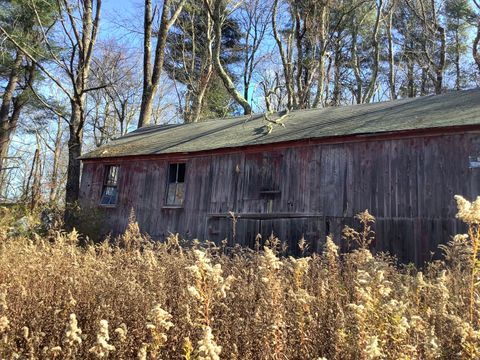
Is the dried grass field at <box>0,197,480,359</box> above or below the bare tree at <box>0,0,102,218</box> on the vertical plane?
below

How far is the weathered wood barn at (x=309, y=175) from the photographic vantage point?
10.7 metres

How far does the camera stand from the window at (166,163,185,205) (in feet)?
51.8

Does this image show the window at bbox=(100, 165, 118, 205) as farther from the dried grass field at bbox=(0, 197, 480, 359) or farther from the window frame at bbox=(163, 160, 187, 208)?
the dried grass field at bbox=(0, 197, 480, 359)

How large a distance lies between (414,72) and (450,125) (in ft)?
76.3

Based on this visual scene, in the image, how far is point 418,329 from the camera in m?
2.55

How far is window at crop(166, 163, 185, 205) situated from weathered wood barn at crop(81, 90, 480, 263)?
1.5 inches

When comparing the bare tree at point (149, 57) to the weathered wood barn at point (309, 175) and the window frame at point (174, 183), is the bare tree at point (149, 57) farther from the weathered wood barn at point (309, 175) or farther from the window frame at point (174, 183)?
the window frame at point (174, 183)

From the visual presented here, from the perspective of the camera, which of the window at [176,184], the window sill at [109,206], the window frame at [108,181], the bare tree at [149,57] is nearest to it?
the window at [176,184]

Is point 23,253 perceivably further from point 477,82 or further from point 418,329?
point 477,82

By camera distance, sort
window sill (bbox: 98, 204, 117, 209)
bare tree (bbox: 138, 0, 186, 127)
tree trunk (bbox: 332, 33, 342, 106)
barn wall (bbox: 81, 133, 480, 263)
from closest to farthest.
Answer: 1. barn wall (bbox: 81, 133, 480, 263)
2. window sill (bbox: 98, 204, 117, 209)
3. bare tree (bbox: 138, 0, 186, 127)
4. tree trunk (bbox: 332, 33, 342, 106)

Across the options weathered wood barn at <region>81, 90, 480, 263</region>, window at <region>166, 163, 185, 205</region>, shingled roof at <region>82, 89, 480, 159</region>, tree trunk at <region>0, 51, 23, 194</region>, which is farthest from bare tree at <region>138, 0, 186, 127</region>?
tree trunk at <region>0, 51, 23, 194</region>

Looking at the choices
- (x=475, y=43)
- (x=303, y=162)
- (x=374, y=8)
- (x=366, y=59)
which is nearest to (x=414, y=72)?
(x=366, y=59)

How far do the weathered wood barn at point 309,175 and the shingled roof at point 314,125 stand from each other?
0.18 ft

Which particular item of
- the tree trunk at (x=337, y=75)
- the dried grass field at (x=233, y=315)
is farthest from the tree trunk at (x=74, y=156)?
the tree trunk at (x=337, y=75)
